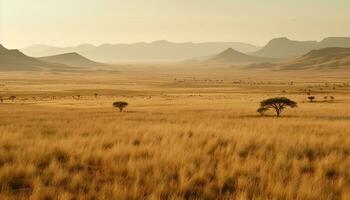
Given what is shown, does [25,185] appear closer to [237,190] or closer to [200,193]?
[200,193]

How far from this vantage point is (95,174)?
7.23m

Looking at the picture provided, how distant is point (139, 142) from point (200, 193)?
466 cm

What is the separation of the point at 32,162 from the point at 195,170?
288cm

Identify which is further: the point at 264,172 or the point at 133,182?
the point at 264,172

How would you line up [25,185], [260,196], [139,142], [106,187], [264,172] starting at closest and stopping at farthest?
[260,196]
[106,187]
[25,185]
[264,172]
[139,142]

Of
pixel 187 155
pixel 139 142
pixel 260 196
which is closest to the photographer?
pixel 260 196

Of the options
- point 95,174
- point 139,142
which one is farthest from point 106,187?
point 139,142

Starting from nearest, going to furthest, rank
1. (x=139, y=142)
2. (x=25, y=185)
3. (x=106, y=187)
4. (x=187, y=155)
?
(x=106, y=187), (x=25, y=185), (x=187, y=155), (x=139, y=142)

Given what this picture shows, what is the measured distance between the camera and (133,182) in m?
6.65

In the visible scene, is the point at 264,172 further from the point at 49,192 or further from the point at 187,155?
the point at 49,192

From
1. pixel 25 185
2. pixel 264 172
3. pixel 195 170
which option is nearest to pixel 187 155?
pixel 195 170

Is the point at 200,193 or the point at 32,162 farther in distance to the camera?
the point at 32,162

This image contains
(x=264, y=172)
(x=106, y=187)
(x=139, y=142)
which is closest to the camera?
(x=106, y=187)

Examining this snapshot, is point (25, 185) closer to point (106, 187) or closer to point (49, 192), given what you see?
point (49, 192)
